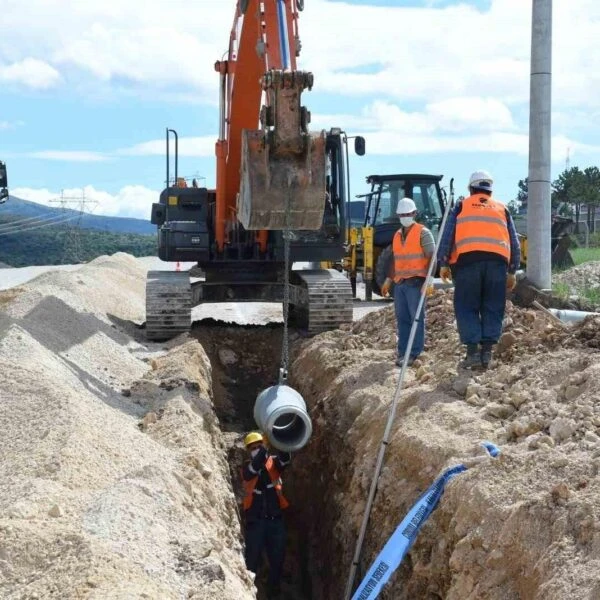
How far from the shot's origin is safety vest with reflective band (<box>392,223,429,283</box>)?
9.21 metres

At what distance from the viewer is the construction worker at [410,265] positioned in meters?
9.21

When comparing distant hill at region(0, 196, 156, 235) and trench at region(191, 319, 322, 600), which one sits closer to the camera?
trench at region(191, 319, 322, 600)

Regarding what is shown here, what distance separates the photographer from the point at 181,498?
19.6 feet

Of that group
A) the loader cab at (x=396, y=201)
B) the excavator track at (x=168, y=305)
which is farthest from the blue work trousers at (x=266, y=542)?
the loader cab at (x=396, y=201)

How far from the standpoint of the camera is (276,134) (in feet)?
28.5

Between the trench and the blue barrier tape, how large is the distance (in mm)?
2668

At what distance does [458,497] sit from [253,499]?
2.97 meters

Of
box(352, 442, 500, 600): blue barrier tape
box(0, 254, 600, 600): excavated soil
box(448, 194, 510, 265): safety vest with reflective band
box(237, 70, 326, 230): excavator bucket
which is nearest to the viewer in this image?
box(0, 254, 600, 600): excavated soil

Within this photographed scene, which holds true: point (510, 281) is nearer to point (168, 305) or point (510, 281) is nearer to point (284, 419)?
point (284, 419)

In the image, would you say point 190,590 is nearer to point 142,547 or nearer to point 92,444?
point 142,547

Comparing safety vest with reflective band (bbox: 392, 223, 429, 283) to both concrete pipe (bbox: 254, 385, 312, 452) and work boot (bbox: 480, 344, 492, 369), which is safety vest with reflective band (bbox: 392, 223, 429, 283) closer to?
work boot (bbox: 480, 344, 492, 369)

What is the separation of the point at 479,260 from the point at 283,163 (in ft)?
6.81

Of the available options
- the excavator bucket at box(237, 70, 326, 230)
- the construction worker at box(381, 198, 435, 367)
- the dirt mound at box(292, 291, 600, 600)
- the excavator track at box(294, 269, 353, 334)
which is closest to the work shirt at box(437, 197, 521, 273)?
the construction worker at box(381, 198, 435, 367)

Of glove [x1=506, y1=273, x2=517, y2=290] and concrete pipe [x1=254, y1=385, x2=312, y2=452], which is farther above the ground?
glove [x1=506, y1=273, x2=517, y2=290]
